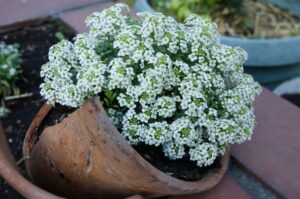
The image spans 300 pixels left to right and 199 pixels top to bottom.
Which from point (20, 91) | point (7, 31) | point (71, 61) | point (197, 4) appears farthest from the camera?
point (197, 4)

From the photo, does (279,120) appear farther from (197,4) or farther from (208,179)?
(197,4)

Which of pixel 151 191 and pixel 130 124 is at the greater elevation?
pixel 130 124

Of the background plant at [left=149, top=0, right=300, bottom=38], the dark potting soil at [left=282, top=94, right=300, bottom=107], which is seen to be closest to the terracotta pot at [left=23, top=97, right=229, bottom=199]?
the dark potting soil at [left=282, top=94, right=300, bottom=107]

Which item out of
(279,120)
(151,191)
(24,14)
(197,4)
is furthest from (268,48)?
(151,191)

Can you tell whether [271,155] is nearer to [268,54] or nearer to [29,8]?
[268,54]

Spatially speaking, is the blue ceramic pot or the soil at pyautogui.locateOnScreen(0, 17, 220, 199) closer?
the soil at pyautogui.locateOnScreen(0, 17, 220, 199)

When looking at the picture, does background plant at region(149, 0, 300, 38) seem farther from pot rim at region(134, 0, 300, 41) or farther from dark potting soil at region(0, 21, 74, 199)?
dark potting soil at region(0, 21, 74, 199)
